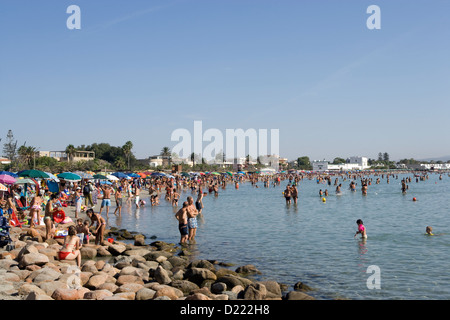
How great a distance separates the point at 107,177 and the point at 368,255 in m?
21.7

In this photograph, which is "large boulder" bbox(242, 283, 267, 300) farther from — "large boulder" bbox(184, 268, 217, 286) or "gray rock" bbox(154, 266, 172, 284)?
"gray rock" bbox(154, 266, 172, 284)

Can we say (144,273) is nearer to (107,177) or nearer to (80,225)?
(80,225)

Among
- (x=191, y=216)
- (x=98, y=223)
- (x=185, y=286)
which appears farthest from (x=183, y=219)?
(x=185, y=286)

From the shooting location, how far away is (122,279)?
9172 mm

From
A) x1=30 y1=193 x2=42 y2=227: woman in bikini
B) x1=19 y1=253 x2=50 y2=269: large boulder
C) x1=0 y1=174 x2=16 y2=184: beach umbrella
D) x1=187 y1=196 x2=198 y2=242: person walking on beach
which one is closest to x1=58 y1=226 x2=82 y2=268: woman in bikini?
x1=19 y1=253 x2=50 y2=269: large boulder

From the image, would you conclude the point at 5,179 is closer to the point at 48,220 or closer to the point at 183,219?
the point at 48,220

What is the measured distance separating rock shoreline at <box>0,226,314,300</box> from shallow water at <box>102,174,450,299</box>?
4.33 feet

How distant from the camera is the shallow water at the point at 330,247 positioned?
390 inches

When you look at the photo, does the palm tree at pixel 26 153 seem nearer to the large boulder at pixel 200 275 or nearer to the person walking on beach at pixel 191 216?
the person walking on beach at pixel 191 216

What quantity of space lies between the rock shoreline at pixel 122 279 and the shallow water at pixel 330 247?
1319 mm

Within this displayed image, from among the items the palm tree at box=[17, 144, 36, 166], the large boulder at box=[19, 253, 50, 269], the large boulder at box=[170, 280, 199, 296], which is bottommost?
the large boulder at box=[170, 280, 199, 296]

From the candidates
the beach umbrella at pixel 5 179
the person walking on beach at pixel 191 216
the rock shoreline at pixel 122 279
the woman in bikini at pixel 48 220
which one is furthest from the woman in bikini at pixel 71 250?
the beach umbrella at pixel 5 179

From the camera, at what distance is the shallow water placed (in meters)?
9.91

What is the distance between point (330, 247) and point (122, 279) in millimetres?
8220
